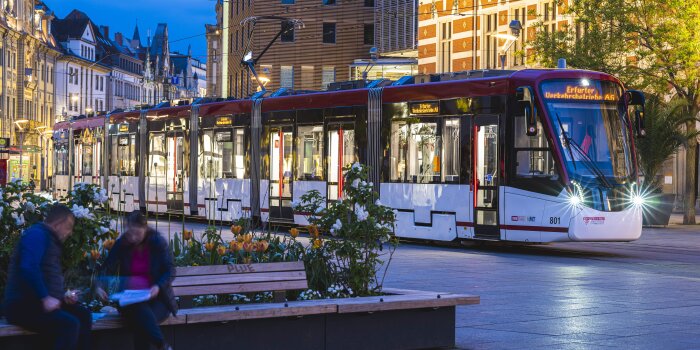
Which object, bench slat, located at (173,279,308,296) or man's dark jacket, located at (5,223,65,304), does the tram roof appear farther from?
A: man's dark jacket, located at (5,223,65,304)

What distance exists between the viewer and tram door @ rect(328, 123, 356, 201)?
29.3 m

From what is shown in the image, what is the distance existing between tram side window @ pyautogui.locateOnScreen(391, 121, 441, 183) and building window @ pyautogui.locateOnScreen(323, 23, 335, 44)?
51.8 meters

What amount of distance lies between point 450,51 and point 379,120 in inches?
1415

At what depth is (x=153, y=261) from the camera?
9.86m

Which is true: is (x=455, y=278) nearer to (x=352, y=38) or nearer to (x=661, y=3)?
(x=661, y=3)

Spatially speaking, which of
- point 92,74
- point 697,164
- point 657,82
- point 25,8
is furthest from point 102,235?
point 92,74

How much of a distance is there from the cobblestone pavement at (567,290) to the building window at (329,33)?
167ft

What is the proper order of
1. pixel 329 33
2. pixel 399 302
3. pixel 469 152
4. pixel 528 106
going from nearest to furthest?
pixel 399 302, pixel 528 106, pixel 469 152, pixel 329 33

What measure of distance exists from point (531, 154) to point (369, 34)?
55.3 metres

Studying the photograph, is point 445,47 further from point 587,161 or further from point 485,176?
point 587,161

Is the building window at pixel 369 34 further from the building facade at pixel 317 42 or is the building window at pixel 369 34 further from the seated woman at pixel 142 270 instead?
the seated woman at pixel 142 270

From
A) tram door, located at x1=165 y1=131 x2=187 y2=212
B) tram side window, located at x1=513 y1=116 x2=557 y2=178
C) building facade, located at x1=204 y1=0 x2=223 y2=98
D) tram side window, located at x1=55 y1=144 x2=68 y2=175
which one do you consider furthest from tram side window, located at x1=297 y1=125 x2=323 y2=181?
building facade, located at x1=204 y1=0 x2=223 y2=98

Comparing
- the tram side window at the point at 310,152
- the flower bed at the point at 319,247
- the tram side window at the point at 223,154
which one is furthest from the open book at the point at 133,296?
the tram side window at the point at 223,154

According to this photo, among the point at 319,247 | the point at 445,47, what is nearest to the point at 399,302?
the point at 319,247
